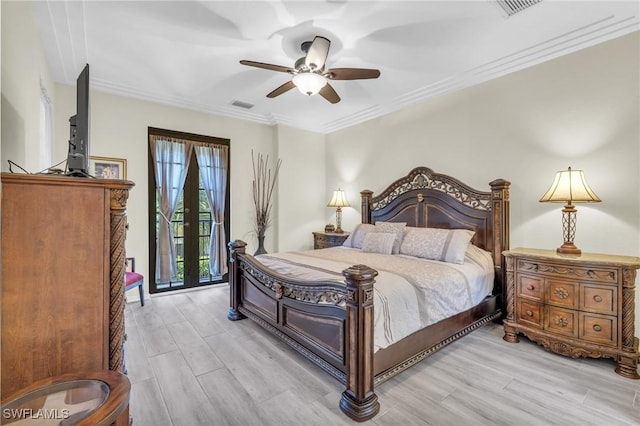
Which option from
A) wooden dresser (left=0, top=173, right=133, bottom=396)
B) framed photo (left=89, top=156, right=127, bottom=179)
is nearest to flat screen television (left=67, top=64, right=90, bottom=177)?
wooden dresser (left=0, top=173, right=133, bottom=396)

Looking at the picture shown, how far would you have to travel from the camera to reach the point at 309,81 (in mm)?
2650

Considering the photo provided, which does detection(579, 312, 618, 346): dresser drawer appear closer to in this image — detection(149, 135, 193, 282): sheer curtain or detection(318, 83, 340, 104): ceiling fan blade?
detection(318, 83, 340, 104): ceiling fan blade

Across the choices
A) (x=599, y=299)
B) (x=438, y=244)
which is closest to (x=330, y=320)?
(x=438, y=244)

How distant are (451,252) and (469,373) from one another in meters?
1.17

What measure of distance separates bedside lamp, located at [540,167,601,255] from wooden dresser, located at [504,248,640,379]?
0.60 ft

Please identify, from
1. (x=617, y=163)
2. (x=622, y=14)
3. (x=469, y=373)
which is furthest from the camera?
Result: (x=617, y=163)

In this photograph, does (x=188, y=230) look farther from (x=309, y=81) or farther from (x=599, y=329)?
(x=599, y=329)

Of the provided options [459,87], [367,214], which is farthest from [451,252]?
[459,87]

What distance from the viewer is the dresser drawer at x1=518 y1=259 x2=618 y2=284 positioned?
226 centimetres

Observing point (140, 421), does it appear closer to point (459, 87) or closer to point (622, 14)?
point (459, 87)

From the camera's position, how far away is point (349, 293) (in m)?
1.85

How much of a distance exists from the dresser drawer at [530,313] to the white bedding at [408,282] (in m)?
0.32

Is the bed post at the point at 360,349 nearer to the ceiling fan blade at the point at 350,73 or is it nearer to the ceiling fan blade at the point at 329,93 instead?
the ceiling fan blade at the point at 350,73

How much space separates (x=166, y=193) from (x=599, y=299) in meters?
4.94
